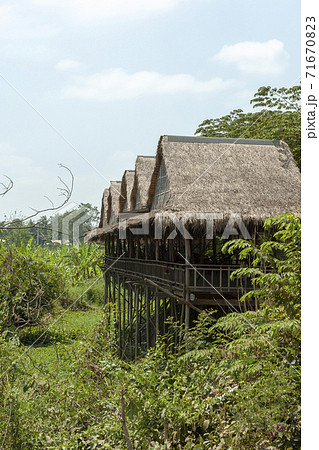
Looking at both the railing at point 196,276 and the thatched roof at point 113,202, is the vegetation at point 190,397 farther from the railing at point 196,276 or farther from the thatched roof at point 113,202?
the thatched roof at point 113,202

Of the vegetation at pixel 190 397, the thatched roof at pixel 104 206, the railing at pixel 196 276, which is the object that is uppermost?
the thatched roof at pixel 104 206

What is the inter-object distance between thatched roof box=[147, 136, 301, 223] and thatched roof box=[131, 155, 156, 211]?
151 cm

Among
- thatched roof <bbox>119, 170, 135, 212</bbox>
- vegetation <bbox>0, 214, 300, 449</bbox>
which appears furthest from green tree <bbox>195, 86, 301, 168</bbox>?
vegetation <bbox>0, 214, 300, 449</bbox>

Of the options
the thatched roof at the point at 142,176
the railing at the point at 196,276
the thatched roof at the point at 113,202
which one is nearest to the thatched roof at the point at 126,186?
the thatched roof at the point at 113,202

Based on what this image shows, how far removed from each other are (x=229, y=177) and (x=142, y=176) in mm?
4660

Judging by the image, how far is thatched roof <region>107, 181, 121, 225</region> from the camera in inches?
850

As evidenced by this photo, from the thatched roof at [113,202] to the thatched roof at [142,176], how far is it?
3.82 meters

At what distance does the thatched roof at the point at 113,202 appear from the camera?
850 inches

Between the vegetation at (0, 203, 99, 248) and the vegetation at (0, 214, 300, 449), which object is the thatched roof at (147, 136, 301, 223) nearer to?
the vegetation at (0, 203, 99, 248)

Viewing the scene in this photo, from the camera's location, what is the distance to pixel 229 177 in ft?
40.8

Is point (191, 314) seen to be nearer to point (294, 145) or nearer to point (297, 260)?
point (297, 260)

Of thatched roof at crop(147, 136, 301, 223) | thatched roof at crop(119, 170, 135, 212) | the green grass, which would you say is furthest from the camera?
thatched roof at crop(119, 170, 135, 212)

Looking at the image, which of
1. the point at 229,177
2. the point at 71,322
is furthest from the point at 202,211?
the point at 71,322

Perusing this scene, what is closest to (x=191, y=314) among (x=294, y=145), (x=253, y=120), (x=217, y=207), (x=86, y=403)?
(x=217, y=207)
